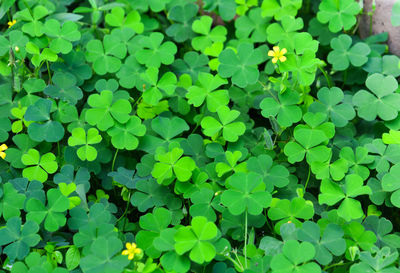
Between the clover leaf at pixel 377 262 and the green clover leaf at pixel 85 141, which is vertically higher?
the green clover leaf at pixel 85 141

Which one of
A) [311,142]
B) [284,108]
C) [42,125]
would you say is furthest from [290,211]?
[42,125]

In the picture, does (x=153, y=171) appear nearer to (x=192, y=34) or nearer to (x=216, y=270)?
(x=216, y=270)

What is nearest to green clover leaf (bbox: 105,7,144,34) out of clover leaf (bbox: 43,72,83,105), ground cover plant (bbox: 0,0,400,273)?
ground cover plant (bbox: 0,0,400,273)

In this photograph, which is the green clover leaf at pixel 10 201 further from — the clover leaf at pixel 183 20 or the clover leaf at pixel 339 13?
the clover leaf at pixel 339 13

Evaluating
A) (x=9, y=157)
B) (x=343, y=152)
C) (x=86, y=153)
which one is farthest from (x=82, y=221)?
(x=343, y=152)

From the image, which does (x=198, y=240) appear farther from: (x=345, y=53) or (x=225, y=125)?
(x=345, y=53)

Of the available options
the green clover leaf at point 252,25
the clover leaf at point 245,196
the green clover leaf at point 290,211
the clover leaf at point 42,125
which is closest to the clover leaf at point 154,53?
the green clover leaf at point 252,25

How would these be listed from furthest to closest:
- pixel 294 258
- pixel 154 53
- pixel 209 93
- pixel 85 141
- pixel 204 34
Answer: pixel 204 34, pixel 154 53, pixel 209 93, pixel 85 141, pixel 294 258
